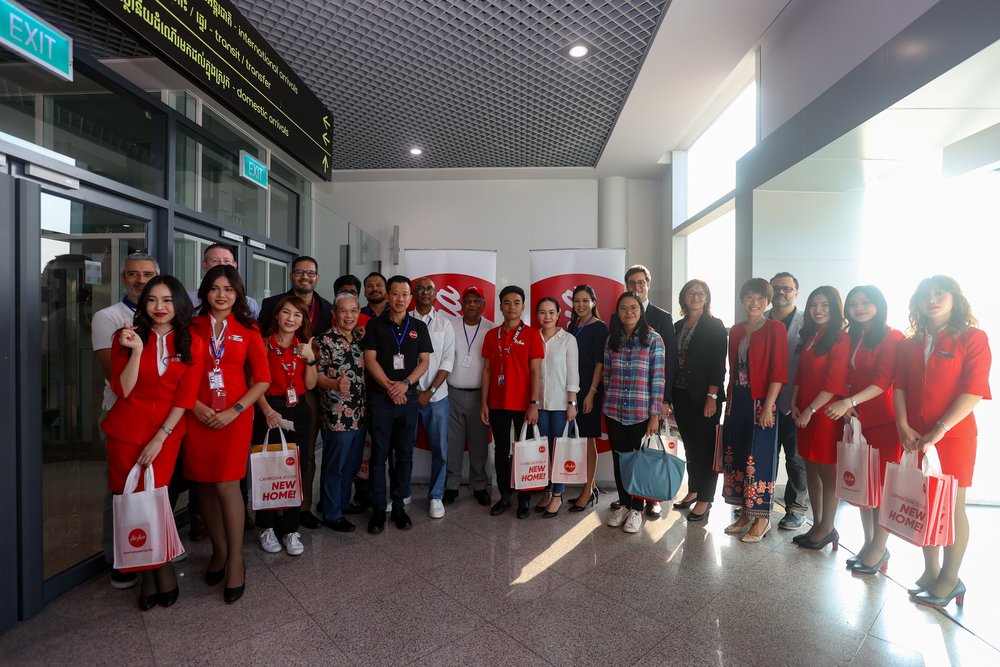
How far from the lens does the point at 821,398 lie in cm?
286

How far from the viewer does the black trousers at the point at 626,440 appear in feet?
10.8

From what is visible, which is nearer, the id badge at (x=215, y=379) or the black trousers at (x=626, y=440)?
the id badge at (x=215, y=379)

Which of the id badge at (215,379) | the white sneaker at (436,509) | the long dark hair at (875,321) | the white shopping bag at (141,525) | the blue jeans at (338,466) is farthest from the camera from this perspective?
the white sneaker at (436,509)

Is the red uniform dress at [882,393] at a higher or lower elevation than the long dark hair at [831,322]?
lower

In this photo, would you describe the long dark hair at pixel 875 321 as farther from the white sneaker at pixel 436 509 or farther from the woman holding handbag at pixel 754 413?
the white sneaker at pixel 436 509

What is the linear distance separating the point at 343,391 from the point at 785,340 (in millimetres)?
2622

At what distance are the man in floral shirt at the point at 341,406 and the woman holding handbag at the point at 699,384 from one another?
7.03ft

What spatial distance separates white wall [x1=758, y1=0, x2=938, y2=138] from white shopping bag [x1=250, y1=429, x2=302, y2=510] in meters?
3.90

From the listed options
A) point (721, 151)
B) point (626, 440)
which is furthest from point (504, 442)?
point (721, 151)

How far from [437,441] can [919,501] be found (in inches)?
105

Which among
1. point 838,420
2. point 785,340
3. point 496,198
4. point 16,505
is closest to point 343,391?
point 16,505

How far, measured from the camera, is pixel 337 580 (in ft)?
8.43

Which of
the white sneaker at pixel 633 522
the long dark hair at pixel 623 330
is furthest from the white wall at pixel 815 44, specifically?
the white sneaker at pixel 633 522

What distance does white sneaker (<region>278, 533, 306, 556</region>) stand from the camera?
285 centimetres
